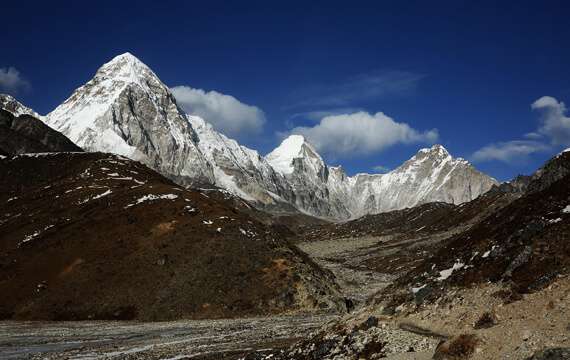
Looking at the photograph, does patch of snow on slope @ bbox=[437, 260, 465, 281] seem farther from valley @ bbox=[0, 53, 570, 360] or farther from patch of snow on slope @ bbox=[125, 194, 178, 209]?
patch of snow on slope @ bbox=[125, 194, 178, 209]

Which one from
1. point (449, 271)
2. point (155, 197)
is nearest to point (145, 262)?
point (155, 197)

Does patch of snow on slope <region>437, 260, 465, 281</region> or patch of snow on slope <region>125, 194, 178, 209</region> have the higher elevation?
patch of snow on slope <region>125, 194, 178, 209</region>

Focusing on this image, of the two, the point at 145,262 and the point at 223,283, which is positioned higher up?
the point at 145,262

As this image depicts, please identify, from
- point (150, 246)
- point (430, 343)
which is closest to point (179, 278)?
point (150, 246)

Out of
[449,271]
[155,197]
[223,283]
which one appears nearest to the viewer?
[449,271]

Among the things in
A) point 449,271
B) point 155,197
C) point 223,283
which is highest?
point 155,197

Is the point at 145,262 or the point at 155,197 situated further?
the point at 155,197

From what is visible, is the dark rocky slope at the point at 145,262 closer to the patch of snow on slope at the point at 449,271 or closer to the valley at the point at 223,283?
the valley at the point at 223,283

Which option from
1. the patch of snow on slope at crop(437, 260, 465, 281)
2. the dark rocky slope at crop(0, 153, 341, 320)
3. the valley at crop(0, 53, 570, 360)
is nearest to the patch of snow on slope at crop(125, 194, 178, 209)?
the dark rocky slope at crop(0, 153, 341, 320)

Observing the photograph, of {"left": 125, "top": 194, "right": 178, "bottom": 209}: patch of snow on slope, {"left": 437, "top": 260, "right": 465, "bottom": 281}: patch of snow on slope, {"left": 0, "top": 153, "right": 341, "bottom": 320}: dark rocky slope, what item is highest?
{"left": 125, "top": 194, "right": 178, "bottom": 209}: patch of snow on slope

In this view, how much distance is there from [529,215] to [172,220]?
242 feet

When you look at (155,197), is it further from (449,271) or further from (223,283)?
(449,271)

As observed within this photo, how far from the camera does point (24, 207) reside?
117438 mm

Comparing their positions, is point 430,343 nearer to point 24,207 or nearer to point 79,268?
point 79,268
